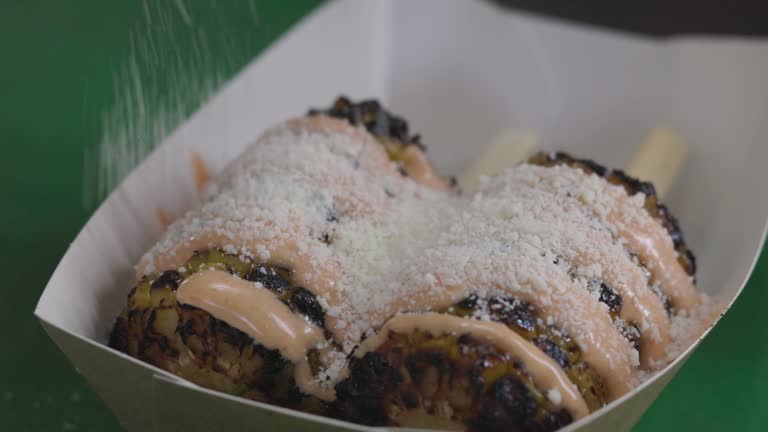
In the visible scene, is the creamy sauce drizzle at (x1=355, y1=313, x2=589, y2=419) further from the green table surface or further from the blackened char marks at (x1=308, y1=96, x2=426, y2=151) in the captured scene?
the blackened char marks at (x1=308, y1=96, x2=426, y2=151)

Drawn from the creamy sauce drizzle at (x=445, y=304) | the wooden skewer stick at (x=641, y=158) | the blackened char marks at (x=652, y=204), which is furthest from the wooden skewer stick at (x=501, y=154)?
the creamy sauce drizzle at (x=445, y=304)

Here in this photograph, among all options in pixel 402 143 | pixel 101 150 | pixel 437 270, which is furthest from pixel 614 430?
pixel 101 150

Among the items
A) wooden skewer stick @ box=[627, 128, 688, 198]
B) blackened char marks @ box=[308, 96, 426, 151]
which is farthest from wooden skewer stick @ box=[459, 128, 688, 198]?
blackened char marks @ box=[308, 96, 426, 151]

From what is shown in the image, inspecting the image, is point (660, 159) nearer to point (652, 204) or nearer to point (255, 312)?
point (652, 204)

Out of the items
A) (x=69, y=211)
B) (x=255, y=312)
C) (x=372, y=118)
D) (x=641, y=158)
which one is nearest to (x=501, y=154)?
(x=641, y=158)

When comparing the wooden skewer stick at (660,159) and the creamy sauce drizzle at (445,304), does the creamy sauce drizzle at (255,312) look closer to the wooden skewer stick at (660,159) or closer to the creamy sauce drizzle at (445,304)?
A: the creamy sauce drizzle at (445,304)

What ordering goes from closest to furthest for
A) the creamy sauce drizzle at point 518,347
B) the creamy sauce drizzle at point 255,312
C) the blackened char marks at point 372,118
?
the creamy sauce drizzle at point 518,347 < the creamy sauce drizzle at point 255,312 < the blackened char marks at point 372,118
